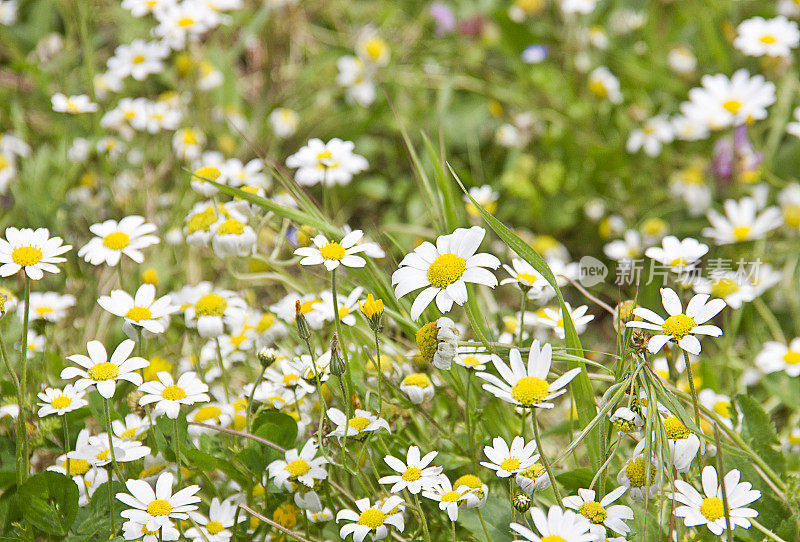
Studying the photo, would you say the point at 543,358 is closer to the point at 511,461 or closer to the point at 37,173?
the point at 511,461

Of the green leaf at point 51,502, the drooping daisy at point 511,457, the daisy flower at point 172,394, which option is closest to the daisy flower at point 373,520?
the drooping daisy at point 511,457

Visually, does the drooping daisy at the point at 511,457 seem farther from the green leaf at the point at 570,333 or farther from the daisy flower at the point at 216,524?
the daisy flower at the point at 216,524

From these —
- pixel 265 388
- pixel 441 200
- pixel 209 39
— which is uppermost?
pixel 209 39

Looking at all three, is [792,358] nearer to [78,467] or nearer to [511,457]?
[511,457]

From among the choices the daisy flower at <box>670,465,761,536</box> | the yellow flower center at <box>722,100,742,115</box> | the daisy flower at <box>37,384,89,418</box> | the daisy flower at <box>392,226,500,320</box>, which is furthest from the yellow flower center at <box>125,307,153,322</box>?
the yellow flower center at <box>722,100,742,115</box>

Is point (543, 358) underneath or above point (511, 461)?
above

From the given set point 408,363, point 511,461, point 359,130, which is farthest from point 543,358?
point 359,130

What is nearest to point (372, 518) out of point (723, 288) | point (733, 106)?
point (723, 288)
